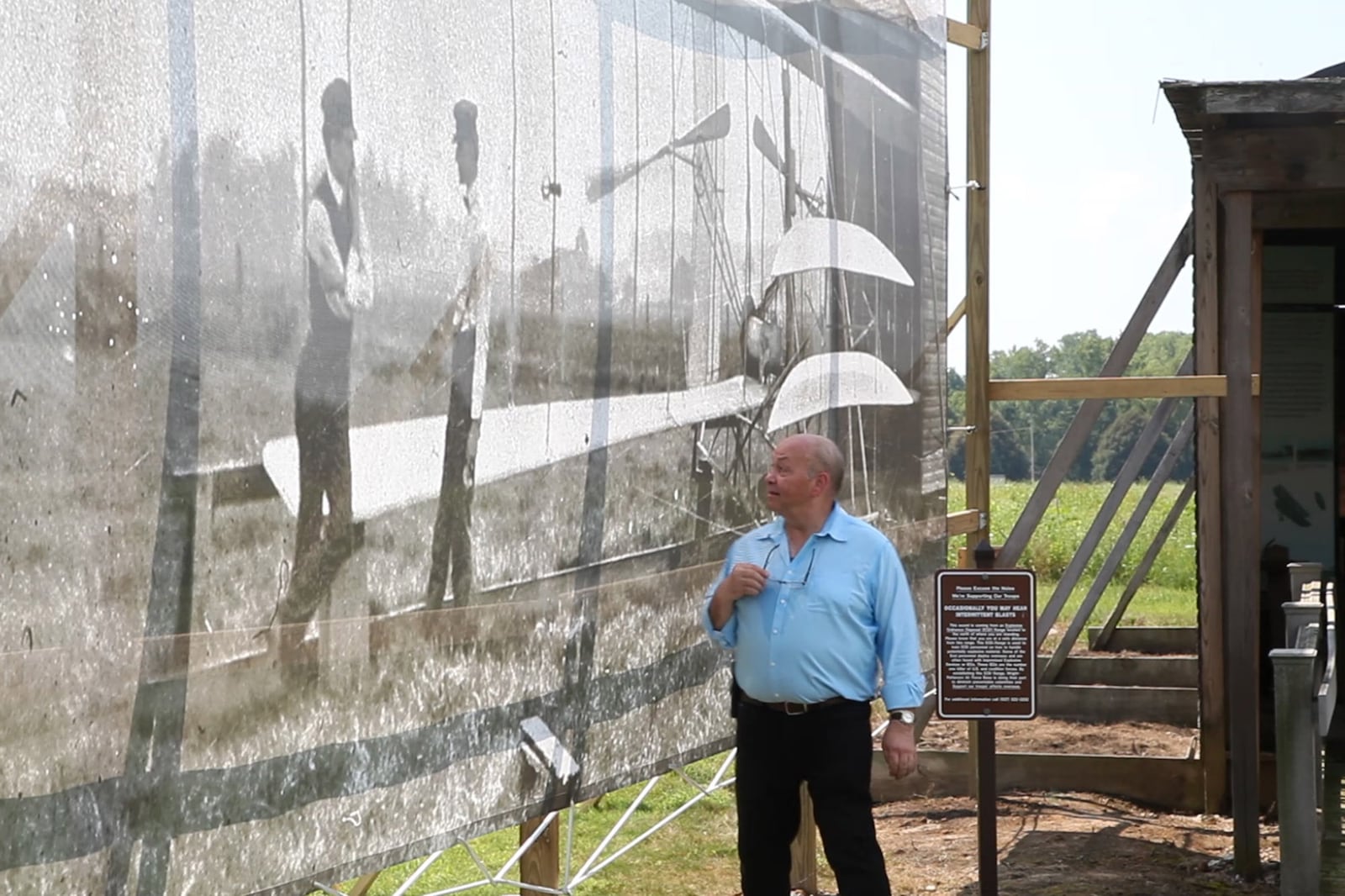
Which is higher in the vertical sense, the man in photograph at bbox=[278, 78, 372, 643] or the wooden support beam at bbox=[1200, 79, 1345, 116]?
the wooden support beam at bbox=[1200, 79, 1345, 116]

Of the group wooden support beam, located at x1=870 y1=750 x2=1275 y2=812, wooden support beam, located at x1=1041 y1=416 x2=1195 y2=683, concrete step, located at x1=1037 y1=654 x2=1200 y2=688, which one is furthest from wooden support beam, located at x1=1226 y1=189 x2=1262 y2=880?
concrete step, located at x1=1037 y1=654 x2=1200 y2=688

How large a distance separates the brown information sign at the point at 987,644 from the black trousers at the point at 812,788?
2.91 ft

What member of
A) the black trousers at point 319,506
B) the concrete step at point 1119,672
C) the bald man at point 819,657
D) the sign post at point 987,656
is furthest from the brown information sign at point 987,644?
the concrete step at point 1119,672

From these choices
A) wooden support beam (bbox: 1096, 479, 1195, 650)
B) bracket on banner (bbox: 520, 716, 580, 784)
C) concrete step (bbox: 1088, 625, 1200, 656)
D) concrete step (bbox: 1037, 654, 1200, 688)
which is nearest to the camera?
bracket on banner (bbox: 520, 716, 580, 784)

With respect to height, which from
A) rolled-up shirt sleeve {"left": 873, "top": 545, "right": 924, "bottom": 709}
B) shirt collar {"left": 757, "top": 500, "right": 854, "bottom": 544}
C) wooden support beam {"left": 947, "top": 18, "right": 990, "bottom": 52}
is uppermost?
wooden support beam {"left": 947, "top": 18, "right": 990, "bottom": 52}

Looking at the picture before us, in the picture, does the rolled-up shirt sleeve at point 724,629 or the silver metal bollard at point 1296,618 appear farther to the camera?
the silver metal bollard at point 1296,618

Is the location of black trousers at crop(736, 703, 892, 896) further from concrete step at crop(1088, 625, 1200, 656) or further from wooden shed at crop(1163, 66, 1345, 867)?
concrete step at crop(1088, 625, 1200, 656)

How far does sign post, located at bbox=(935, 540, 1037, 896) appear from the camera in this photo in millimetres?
5766

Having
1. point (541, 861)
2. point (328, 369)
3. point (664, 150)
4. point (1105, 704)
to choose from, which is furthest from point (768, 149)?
point (1105, 704)

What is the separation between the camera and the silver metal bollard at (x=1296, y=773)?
21.5ft

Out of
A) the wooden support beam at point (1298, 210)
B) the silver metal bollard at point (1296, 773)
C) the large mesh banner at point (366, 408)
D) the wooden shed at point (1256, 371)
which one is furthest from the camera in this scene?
the wooden support beam at point (1298, 210)

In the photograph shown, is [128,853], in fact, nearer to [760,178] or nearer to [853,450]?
[760,178]

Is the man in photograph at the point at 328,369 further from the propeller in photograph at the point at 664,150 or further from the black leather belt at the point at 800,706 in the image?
the black leather belt at the point at 800,706

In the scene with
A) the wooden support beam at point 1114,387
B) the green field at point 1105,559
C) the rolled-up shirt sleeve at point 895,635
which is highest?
the wooden support beam at point 1114,387
